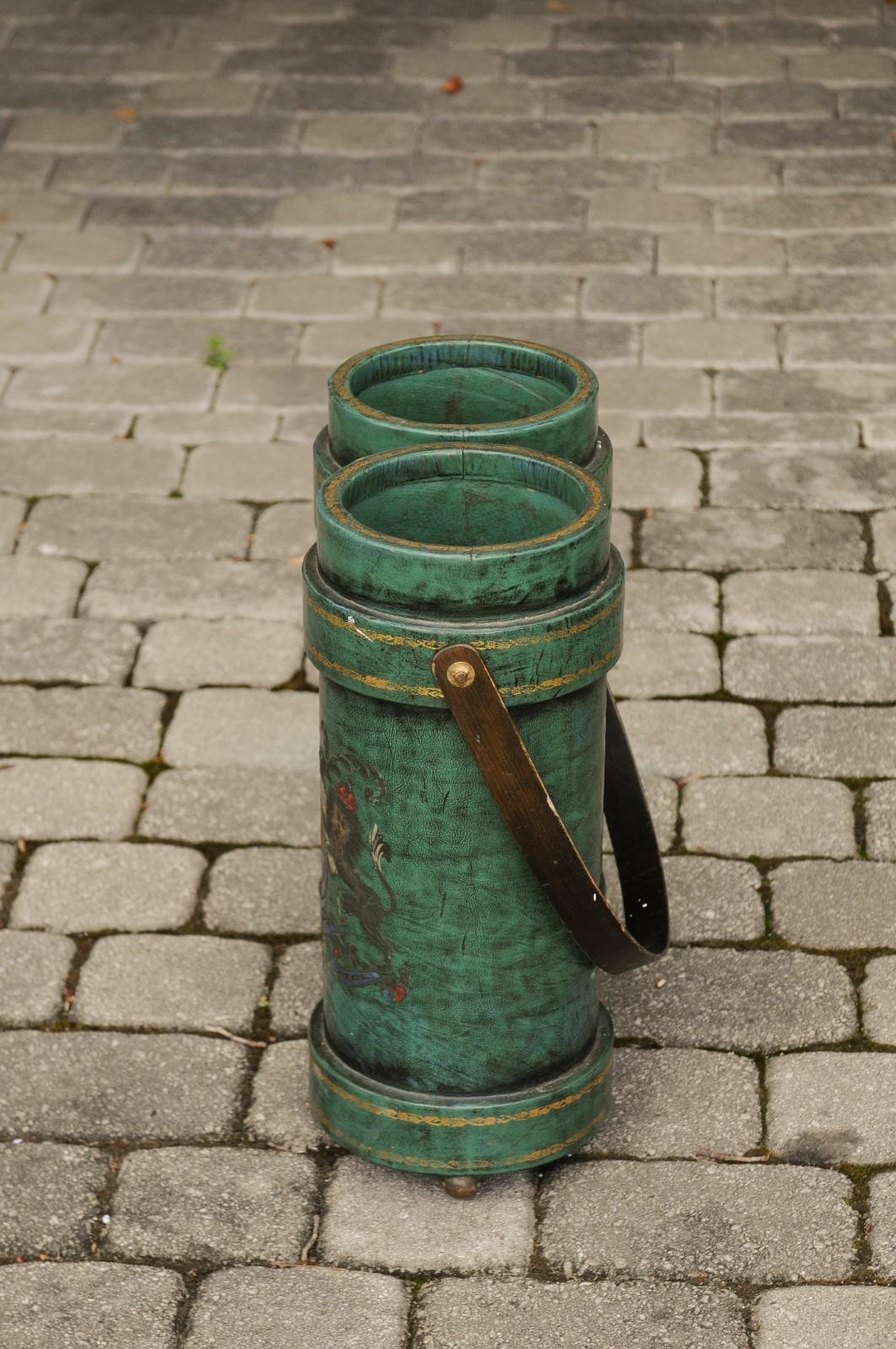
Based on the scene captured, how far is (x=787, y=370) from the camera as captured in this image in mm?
5922

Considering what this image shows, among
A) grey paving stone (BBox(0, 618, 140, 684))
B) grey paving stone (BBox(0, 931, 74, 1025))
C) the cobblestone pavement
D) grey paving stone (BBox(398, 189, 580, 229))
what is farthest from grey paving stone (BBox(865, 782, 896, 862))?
grey paving stone (BBox(398, 189, 580, 229))

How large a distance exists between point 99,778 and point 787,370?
2.84 meters

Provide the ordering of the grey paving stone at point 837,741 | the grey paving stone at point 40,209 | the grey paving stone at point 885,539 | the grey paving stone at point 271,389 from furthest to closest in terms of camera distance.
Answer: the grey paving stone at point 40,209, the grey paving stone at point 271,389, the grey paving stone at point 885,539, the grey paving stone at point 837,741

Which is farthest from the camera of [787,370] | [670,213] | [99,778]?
[670,213]

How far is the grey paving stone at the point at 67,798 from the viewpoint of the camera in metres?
4.09

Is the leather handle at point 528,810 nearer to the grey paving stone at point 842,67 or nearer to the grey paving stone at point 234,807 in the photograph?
the grey paving stone at point 234,807

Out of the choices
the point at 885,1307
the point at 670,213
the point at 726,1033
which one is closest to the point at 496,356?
the point at 726,1033

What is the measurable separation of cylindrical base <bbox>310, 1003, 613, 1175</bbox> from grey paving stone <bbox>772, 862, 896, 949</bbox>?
74 centimetres

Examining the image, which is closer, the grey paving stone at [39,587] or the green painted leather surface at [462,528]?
the green painted leather surface at [462,528]

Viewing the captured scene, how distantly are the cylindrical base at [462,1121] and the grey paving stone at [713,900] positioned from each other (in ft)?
2.11

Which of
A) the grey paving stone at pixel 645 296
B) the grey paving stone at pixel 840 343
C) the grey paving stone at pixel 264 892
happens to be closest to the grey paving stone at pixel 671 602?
the grey paving stone at pixel 264 892

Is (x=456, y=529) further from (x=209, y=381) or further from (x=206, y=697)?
(x=209, y=381)

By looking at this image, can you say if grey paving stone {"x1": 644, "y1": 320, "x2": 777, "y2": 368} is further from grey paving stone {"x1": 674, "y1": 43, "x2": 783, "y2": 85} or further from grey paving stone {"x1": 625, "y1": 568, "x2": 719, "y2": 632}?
grey paving stone {"x1": 674, "y1": 43, "x2": 783, "y2": 85}

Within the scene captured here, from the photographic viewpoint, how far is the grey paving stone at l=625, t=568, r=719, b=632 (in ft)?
15.6
